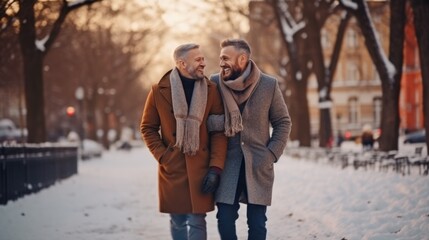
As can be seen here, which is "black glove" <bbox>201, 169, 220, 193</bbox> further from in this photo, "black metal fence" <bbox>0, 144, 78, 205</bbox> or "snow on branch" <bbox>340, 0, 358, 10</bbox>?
"snow on branch" <bbox>340, 0, 358, 10</bbox>

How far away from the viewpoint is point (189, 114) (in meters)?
6.18

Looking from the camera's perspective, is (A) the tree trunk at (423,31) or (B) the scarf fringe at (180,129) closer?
(B) the scarf fringe at (180,129)

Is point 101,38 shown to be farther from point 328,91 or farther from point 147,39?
point 328,91

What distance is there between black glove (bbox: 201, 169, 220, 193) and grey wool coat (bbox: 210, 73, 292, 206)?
0.17 m

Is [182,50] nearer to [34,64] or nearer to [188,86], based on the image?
[188,86]

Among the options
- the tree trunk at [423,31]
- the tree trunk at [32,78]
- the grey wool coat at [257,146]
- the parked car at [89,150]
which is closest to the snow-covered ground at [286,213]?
the grey wool coat at [257,146]

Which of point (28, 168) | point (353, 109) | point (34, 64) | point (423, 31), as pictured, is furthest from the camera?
point (353, 109)

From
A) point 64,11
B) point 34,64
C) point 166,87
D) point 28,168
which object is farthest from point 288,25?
point 166,87

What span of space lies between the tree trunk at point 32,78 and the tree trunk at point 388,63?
895cm

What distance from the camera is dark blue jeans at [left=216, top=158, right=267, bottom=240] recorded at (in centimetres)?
643

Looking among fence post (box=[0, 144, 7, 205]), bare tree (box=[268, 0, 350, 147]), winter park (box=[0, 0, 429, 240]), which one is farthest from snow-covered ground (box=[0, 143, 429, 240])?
bare tree (box=[268, 0, 350, 147])

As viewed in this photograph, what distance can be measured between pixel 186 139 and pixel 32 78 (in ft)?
49.1

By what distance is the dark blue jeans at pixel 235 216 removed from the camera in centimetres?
643

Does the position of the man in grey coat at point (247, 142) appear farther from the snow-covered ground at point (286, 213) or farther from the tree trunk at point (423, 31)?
the tree trunk at point (423, 31)
